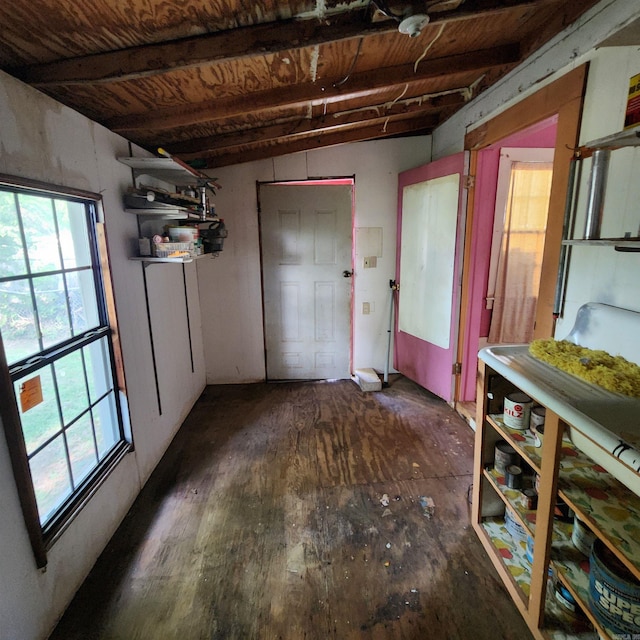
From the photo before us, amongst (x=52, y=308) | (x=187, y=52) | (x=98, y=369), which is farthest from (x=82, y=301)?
(x=187, y=52)

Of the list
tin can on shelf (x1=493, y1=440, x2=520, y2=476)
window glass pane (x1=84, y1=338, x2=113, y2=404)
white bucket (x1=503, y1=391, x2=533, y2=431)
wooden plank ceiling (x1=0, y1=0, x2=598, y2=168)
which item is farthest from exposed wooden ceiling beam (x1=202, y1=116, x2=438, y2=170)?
tin can on shelf (x1=493, y1=440, x2=520, y2=476)

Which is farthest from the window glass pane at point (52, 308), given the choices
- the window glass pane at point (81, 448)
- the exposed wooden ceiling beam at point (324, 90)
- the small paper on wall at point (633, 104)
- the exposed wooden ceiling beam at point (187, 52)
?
the small paper on wall at point (633, 104)

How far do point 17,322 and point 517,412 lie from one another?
1.93m

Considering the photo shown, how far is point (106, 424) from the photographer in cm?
183

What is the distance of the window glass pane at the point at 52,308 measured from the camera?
136 cm

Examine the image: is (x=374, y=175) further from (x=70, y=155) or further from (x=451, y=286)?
(x=70, y=155)

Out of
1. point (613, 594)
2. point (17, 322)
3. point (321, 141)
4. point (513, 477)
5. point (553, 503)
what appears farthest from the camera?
point (321, 141)

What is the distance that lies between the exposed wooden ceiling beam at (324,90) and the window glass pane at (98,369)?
1.18 m

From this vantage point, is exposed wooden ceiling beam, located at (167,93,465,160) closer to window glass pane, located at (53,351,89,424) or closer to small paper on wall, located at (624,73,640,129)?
small paper on wall, located at (624,73,640,129)

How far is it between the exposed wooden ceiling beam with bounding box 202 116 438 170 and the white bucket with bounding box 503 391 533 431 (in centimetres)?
253

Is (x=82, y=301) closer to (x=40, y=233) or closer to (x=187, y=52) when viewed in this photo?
(x=40, y=233)

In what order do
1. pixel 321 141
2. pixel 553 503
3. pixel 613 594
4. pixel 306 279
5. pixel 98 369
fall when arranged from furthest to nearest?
pixel 306 279 < pixel 321 141 < pixel 98 369 < pixel 553 503 < pixel 613 594

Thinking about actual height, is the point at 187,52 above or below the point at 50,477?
above

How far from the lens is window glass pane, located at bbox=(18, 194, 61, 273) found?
131cm
